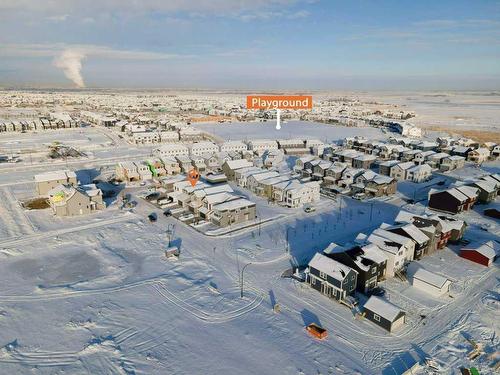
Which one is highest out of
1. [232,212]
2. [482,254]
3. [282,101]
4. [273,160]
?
[282,101]

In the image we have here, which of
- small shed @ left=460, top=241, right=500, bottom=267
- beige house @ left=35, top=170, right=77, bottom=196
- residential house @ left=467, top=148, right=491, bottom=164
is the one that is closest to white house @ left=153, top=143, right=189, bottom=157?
beige house @ left=35, top=170, right=77, bottom=196

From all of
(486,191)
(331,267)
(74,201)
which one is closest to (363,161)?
(486,191)

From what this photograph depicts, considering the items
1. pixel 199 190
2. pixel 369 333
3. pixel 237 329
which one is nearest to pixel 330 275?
pixel 369 333

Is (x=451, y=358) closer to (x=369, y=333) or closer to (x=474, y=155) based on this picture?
(x=369, y=333)

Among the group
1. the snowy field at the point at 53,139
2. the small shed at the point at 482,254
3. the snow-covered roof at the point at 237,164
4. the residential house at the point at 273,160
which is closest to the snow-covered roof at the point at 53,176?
the snow-covered roof at the point at 237,164

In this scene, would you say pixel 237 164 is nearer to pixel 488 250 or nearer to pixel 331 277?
pixel 331 277

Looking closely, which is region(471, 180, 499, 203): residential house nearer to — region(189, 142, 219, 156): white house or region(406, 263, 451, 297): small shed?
region(406, 263, 451, 297): small shed
